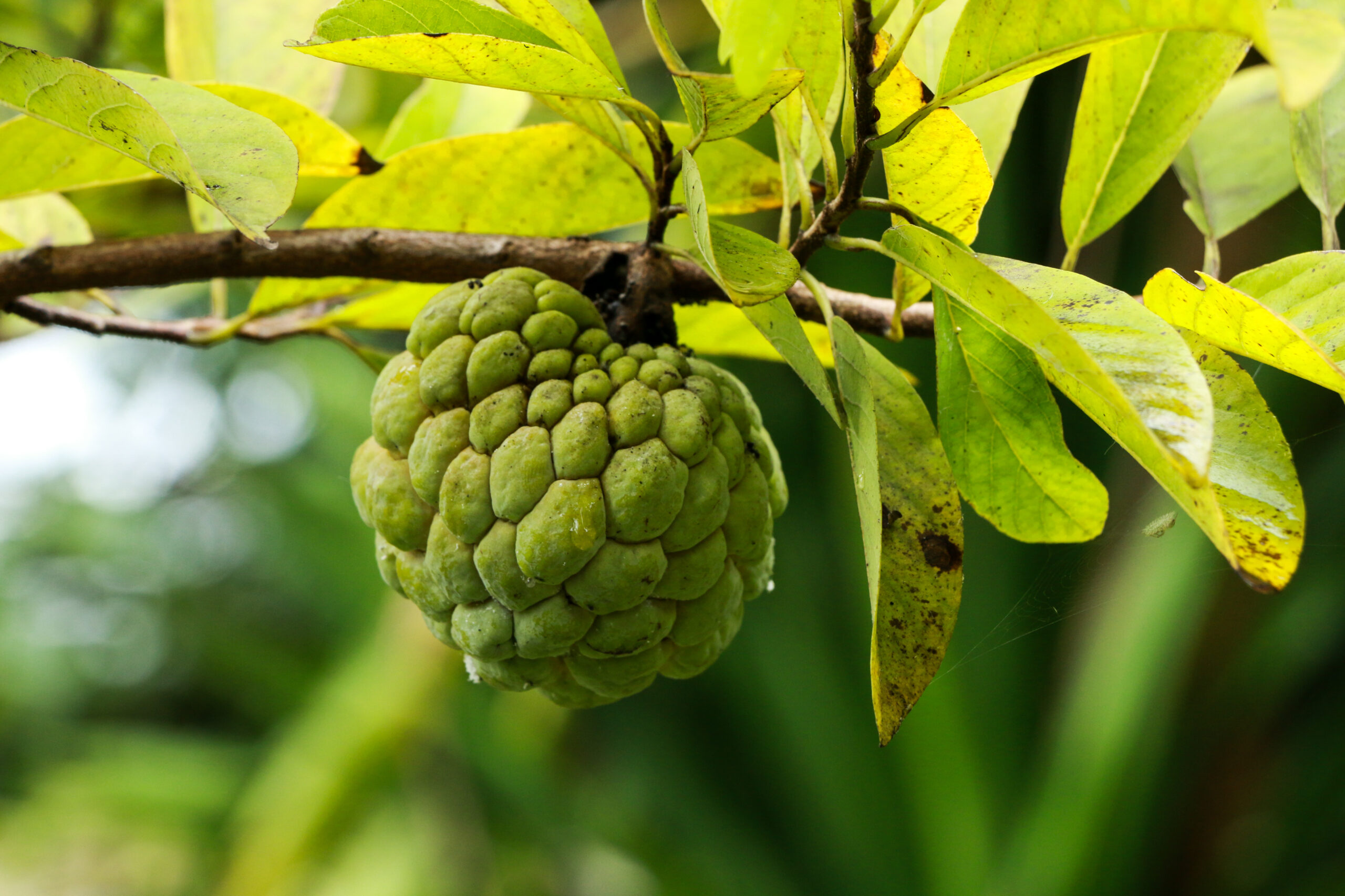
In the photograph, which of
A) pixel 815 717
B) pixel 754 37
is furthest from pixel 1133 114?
pixel 815 717

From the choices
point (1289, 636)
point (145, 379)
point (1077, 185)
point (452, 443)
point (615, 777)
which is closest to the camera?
point (452, 443)

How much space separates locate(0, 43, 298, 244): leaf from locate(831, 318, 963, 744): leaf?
1.17 ft

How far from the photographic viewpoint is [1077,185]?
821mm

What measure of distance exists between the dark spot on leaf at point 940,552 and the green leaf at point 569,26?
362 mm

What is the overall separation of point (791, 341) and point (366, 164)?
1.76 ft

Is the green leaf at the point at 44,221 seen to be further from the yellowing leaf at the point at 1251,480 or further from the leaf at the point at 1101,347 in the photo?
the yellowing leaf at the point at 1251,480

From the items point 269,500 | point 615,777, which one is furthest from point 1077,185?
point 269,500

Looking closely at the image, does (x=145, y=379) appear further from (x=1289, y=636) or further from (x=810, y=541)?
(x=1289, y=636)

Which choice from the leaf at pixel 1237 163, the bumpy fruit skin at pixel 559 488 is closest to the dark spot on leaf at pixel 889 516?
the bumpy fruit skin at pixel 559 488

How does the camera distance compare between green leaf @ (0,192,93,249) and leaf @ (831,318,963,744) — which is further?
green leaf @ (0,192,93,249)

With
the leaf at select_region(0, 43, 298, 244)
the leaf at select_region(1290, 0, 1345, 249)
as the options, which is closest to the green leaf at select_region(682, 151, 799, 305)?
the leaf at select_region(0, 43, 298, 244)

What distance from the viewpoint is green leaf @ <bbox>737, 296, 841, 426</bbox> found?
0.53 meters

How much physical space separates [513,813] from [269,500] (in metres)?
2.49

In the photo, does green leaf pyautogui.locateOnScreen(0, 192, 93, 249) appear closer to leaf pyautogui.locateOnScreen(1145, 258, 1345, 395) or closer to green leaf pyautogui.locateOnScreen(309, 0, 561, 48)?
green leaf pyautogui.locateOnScreen(309, 0, 561, 48)
